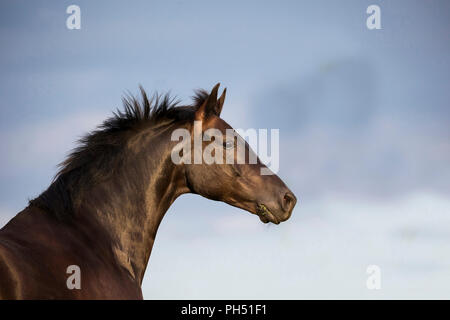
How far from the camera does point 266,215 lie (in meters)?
8.09

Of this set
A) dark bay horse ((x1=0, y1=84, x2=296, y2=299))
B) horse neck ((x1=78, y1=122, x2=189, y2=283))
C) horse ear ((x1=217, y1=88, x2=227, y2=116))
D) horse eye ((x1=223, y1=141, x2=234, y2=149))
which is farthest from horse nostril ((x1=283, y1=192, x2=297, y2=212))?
horse ear ((x1=217, y1=88, x2=227, y2=116))

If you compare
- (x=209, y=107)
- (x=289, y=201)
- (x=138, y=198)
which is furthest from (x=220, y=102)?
(x=138, y=198)

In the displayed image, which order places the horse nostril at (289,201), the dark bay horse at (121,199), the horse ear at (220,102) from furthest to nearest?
the horse ear at (220,102) < the horse nostril at (289,201) < the dark bay horse at (121,199)

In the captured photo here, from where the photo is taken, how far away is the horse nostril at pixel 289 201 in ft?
26.3

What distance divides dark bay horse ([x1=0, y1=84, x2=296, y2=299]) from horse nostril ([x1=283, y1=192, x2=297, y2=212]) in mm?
13

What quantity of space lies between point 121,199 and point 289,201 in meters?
2.13

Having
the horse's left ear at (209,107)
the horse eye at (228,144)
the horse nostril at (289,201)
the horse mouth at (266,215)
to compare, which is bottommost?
the horse mouth at (266,215)

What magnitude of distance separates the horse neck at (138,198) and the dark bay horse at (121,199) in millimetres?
12

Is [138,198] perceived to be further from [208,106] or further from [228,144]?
[208,106]

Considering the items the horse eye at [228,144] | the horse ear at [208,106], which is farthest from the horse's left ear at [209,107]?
the horse eye at [228,144]

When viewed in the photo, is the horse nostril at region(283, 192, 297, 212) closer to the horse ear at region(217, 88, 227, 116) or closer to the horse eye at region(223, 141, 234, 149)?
the horse eye at region(223, 141, 234, 149)

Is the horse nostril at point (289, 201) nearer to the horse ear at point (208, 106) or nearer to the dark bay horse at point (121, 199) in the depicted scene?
the dark bay horse at point (121, 199)

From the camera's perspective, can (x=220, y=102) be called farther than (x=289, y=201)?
Yes
